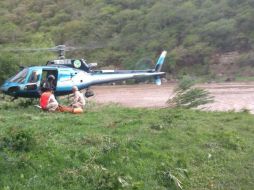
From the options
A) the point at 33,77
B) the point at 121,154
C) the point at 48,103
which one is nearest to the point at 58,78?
the point at 33,77

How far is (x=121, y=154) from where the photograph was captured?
329 inches

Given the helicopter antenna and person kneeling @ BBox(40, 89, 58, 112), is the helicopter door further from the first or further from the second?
person kneeling @ BBox(40, 89, 58, 112)

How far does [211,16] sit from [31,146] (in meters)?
59.2

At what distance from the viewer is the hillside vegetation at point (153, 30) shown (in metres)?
59.8

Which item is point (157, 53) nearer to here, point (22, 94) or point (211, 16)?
point (211, 16)

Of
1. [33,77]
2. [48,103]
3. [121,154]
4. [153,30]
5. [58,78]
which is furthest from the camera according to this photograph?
[153,30]

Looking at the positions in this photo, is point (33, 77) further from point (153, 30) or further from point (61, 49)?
point (153, 30)

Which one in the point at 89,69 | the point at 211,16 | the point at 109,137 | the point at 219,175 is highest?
the point at 211,16

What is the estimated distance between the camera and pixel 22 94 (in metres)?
15.2

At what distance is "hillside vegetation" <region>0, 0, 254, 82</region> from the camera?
5984 centimetres

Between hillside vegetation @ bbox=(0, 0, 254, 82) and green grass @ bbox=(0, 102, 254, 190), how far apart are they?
45439 millimetres

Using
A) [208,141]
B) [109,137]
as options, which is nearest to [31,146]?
[109,137]

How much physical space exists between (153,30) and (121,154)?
5548cm

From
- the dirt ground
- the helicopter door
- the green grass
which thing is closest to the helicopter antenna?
the helicopter door
